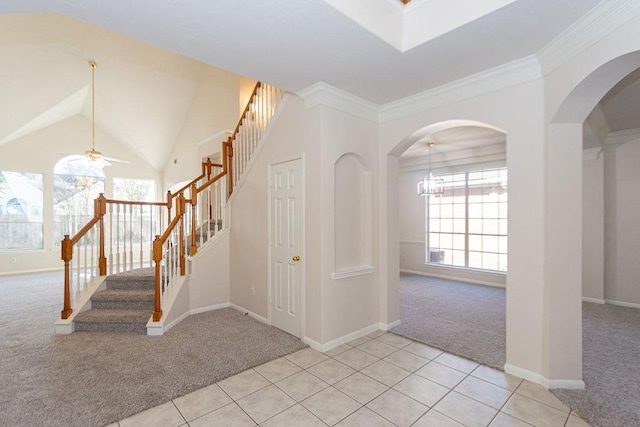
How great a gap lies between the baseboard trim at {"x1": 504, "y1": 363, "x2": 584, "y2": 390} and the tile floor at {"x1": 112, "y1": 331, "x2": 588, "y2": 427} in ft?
0.18

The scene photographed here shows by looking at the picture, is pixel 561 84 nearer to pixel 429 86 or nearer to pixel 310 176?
pixel 429 86

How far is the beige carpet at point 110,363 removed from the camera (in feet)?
7.24

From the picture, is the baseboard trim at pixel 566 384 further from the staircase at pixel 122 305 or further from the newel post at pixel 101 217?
the newel post at pixel 101 217

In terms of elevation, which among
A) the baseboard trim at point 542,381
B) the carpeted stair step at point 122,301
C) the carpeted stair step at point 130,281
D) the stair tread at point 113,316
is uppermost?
the carpeted stair step at point 130,281

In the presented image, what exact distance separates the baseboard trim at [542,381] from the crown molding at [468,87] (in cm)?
259

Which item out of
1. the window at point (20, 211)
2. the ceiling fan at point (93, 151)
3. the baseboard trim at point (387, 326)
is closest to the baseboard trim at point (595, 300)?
the baseboard trim at point (387, 326)

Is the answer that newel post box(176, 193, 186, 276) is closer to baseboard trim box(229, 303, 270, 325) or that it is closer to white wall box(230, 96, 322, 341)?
white wall box(230, 96, 322, 341)

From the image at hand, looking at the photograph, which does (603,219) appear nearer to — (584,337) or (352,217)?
(584,337)

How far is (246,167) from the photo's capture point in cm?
446

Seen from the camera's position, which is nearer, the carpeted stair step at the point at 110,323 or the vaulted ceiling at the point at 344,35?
the vaulted ceiling at the point at 344,35

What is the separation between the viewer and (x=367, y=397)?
237cm

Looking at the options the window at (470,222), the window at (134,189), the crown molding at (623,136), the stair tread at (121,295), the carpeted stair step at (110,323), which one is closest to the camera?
the carpeted stair step at (110,323)

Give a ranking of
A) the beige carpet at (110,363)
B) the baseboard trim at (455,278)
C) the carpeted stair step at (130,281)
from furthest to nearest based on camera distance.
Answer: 1. the baseboard trim at (455,278)
2. the carpeted stair step at (130,281)
3. the beige carpet at (110,363)

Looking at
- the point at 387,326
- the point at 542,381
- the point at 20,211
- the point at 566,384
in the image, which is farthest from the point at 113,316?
the point at 20,211
